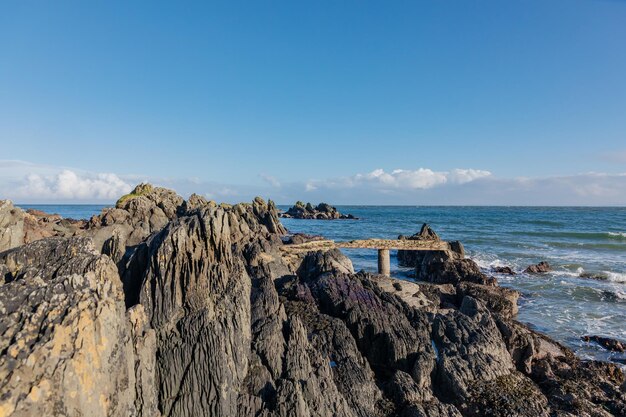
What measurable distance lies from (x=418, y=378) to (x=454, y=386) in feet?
2.73

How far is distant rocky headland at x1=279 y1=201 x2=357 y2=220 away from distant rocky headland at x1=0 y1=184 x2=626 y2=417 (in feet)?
341

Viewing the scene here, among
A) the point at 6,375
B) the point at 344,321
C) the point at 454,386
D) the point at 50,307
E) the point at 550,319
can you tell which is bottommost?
the point at 550,319

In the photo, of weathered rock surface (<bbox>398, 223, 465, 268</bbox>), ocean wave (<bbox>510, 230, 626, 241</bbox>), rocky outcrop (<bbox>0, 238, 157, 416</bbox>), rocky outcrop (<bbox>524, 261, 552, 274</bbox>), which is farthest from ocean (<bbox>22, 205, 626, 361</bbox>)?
rocky outcrop (<bbox>0, 238, 157, 416</bbox>)

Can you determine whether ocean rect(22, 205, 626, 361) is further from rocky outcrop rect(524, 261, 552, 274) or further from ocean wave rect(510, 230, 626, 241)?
rocky outcrop rect(524, 261, 552, 274)

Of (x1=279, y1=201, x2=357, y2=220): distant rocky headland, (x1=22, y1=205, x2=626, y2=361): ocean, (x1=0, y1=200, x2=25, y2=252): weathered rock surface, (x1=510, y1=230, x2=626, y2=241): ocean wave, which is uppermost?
(x1=0, y1=200, x2=25, y2=252): weathered rock surface

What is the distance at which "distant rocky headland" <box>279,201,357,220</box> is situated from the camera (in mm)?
117438

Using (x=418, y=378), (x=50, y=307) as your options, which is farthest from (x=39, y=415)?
(x=418, y=378)

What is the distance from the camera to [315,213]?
12031 cm

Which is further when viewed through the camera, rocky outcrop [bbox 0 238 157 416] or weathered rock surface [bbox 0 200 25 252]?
weathered rock surface [bbox 0 200 25 252]

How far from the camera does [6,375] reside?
3703mm

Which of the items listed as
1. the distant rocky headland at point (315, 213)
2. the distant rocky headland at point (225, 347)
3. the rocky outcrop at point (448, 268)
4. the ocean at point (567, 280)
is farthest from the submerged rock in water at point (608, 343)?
the distant rocky headland at point (315, 213)

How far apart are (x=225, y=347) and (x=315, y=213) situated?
372ft

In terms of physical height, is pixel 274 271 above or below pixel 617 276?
above

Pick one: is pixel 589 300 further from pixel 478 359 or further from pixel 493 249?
pixel 493 249
